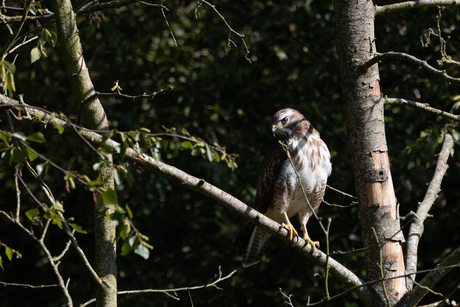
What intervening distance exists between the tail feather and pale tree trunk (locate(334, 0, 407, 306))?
139 centimetres

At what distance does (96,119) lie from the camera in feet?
8.20

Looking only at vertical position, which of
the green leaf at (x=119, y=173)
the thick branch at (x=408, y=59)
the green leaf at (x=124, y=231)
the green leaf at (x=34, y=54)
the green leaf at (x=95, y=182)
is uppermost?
the thick branch at (x=408, y=59)

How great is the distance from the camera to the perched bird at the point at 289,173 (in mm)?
3543

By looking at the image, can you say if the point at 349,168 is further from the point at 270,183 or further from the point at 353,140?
the point at 353,140

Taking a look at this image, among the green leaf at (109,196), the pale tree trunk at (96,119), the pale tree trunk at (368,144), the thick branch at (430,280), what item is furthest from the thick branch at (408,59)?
the green leaf at (109,196)

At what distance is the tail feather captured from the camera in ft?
12.6

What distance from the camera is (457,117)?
253 cm

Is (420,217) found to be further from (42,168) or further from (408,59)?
(42,168)

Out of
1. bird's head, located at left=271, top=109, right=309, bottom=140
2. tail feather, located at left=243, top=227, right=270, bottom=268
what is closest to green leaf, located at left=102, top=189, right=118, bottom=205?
bird's head, located at left=271, top=109, right=309, bottom=140

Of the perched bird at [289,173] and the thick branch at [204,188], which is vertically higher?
the perched bird at [289,173]

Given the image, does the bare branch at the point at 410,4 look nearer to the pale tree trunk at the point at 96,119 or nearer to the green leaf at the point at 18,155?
the pale tree trunk at the point at 96,119

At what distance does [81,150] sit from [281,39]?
244cm

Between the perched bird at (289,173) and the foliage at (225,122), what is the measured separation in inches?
13.4

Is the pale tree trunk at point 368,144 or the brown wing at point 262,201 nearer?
the pale tree trunk at point 368,144
